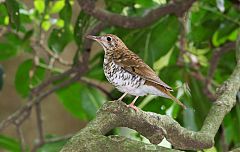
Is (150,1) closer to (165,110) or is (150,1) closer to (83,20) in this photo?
(83,20)

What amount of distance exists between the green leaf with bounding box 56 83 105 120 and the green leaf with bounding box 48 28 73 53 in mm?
373

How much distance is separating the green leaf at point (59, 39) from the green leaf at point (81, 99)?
37 cm

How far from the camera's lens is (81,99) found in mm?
3486

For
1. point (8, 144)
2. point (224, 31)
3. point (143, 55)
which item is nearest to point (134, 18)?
point (143, 55)

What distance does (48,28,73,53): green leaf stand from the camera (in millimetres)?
3254

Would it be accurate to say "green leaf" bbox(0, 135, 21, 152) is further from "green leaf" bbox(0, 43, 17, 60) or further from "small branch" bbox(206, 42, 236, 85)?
"small branch" bbox(206, 42, 236, 85)

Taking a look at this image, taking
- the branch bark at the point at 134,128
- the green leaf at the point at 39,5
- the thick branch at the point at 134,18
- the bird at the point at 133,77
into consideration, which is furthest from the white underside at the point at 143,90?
the green leaf at the point at 39,5

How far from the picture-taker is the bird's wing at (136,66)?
1.99 metres

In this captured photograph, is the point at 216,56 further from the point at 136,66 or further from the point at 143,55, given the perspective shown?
the point at 136,66

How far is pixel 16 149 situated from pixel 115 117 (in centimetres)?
209

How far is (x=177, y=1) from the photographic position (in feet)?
9.32

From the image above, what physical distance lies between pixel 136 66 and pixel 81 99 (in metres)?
1.49

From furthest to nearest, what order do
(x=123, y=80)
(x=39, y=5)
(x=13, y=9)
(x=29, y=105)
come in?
(x=39, y=5), (x=29, y=105), (x=13, y=9), (x=123, y=80)

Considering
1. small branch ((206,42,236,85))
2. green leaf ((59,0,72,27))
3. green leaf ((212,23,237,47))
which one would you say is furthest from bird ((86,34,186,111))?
green leaf ((212,23,237,47))
